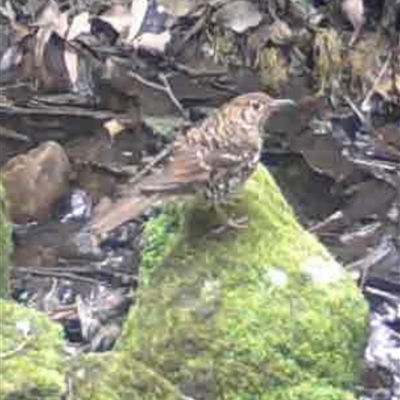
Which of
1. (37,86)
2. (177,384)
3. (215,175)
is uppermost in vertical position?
(215,175)

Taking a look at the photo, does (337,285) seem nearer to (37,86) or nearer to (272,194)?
(272,194)

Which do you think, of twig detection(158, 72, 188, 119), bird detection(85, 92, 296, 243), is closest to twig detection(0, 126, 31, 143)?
twig detection(158, 72, 188, 119)

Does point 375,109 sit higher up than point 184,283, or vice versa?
point 184,283

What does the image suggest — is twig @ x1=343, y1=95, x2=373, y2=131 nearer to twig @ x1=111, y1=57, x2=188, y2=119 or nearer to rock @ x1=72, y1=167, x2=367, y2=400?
twig @ x1=111, y1=57, x2=188, y2=119

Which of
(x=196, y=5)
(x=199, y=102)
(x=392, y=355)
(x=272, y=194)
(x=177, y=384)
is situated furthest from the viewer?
(x=196, y=5)

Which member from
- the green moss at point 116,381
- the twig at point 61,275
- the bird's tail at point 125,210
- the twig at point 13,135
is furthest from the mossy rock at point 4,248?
the twig at point 13,135

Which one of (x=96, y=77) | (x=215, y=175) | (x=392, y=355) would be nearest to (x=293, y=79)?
(x=96, y=77)
